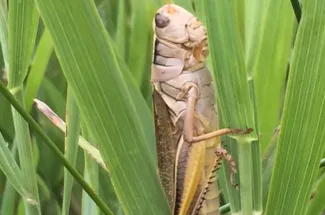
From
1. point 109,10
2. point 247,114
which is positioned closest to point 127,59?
point 109,10

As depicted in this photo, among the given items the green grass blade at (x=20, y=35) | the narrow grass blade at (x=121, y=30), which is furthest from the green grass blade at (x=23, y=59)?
the narrow grass blade at (x=121, y=30)

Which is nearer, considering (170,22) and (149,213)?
(149,213)

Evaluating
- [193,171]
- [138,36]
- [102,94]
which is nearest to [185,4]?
[138,36]

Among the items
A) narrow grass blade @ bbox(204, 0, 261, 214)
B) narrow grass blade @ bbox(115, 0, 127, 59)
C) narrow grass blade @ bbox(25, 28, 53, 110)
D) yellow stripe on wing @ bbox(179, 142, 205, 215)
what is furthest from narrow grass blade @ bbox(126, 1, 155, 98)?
narrow grass blade @ bbox(204, 0, 261, 214)

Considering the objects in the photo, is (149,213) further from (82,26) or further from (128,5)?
(128,5)

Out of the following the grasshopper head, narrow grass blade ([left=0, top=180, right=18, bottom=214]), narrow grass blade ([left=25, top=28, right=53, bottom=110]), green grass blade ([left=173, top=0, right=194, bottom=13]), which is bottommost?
narrow grass blade ([left=0, top=180, right=18, bottom=214])

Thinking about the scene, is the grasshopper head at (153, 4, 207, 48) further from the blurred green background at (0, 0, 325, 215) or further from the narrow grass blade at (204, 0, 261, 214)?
the narrow grass blade at (204, 0, 261, 214)
